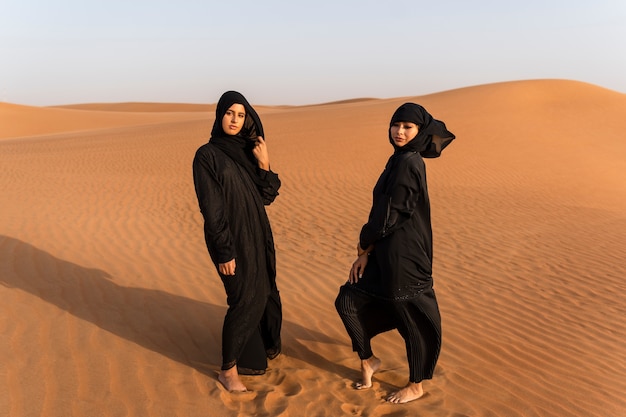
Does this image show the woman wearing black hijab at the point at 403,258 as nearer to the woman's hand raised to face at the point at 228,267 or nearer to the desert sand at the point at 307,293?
the desert sand at the point at 307,293

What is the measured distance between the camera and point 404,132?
3.51m

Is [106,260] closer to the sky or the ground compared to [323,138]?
closer to the ground

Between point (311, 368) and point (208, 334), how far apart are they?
3.59ft

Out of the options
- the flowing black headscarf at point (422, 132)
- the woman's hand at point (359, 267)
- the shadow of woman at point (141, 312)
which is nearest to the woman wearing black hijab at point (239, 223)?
the shadow of woman at point (141, 312)

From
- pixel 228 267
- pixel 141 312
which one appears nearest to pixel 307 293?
pixel 141 312

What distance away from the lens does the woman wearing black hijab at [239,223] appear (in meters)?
3.69

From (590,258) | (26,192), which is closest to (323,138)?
(26,192)

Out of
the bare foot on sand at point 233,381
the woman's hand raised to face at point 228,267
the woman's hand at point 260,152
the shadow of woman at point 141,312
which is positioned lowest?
the shadow of woman at point 141,312

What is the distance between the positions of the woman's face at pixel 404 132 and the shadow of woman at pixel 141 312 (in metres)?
1.90

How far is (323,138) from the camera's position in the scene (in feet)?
64.2

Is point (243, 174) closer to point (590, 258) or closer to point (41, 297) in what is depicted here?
point (41, 297)

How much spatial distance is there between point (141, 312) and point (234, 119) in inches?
100.0

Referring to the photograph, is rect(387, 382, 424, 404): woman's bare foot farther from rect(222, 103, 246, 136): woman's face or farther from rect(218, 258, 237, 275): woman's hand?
rect(222, 103, 246, 136): woman's face

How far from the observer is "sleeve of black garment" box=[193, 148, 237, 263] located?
12.0 feet
